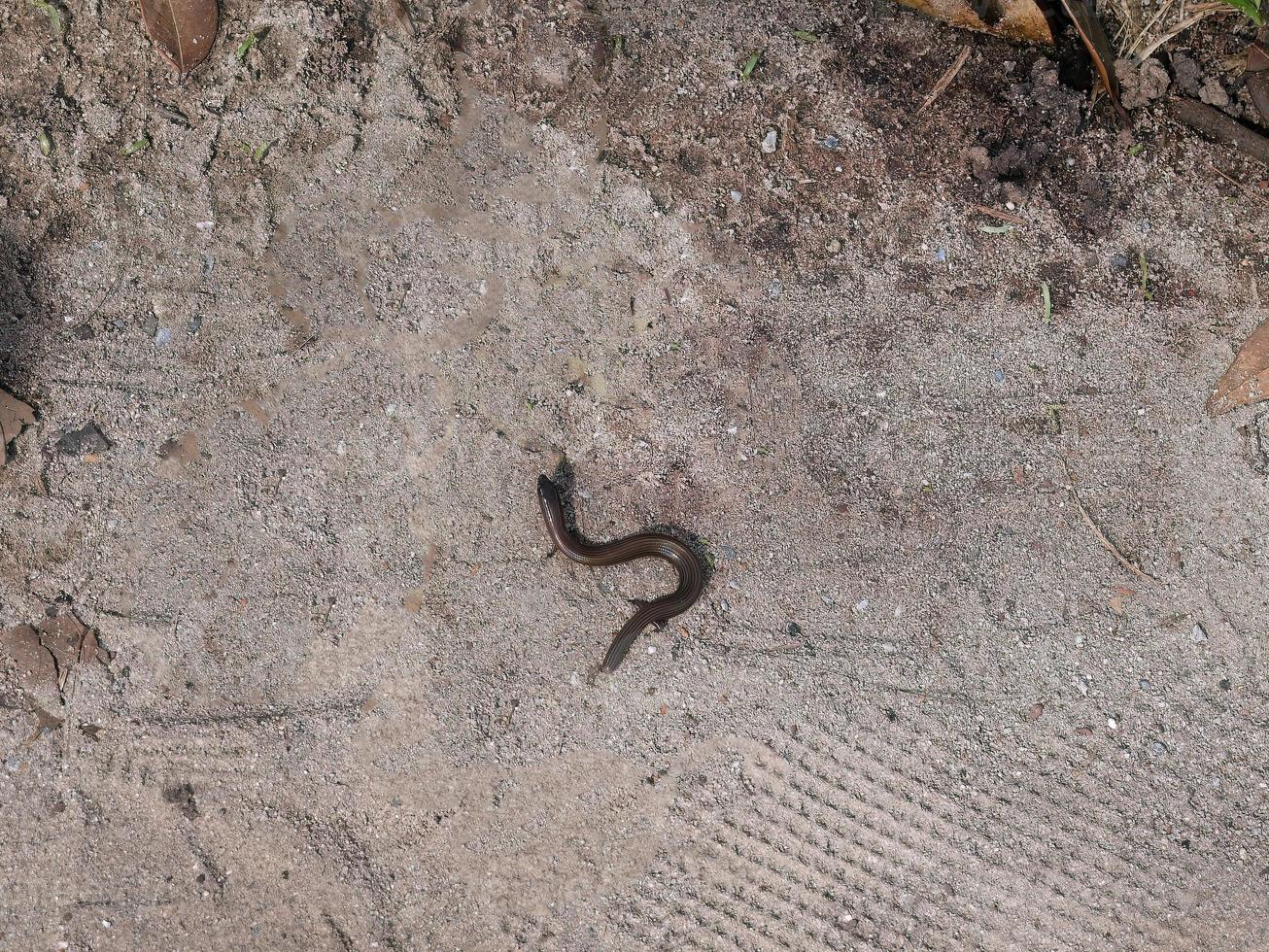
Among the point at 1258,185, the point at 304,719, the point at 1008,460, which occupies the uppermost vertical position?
the point at 1258,185

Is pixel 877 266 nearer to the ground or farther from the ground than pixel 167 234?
farther from the ground

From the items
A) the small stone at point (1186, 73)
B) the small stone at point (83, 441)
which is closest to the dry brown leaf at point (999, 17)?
the small stone at point (1186, 73)

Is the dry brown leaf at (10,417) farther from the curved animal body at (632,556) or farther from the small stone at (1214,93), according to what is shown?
the small stone at (1214,93)

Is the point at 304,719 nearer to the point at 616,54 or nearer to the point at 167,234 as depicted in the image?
the point at 167,234

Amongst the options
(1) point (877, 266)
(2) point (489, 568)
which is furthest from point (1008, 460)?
(2) point (489, 568)

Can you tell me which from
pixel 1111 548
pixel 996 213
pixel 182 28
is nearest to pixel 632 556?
pixel 1111 548

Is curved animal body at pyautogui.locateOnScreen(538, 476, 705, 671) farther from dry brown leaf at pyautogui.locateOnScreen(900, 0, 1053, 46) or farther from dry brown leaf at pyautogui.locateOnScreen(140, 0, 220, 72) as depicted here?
dry brown leaf at pyautogui.locateOnScreen(900, 0, 1053, 46)

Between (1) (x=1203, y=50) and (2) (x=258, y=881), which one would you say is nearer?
(2) (x=258, y=881)
